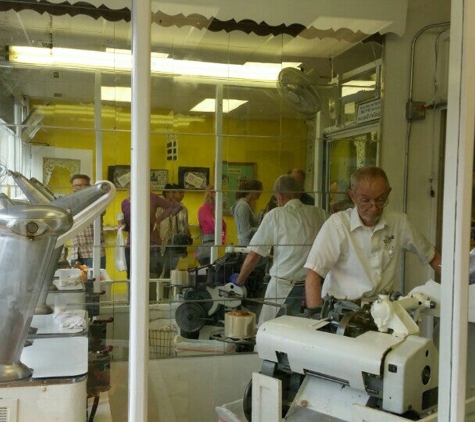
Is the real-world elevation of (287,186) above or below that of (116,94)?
below

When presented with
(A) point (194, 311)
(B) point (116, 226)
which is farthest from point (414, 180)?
(B) point (116, 226)

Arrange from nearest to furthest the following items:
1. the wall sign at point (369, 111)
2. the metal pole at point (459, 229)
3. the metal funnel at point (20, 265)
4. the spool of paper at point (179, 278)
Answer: the metal funnel at point (20, 265), the metal pole at point (459, 229), the spool of paper at point (179, 278), the wall sign at point (369, 111)

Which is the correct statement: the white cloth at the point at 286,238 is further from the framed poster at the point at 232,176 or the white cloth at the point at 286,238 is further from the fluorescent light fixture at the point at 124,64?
the fluorescent light fixture at the point at 124,64

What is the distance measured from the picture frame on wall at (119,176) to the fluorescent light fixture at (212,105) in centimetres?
139

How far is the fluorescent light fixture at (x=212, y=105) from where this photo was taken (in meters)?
3.05

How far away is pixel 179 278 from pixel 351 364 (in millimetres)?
1429

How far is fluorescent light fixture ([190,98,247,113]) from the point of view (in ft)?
10.0

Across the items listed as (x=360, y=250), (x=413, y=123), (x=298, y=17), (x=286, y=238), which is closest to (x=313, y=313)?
(x=360, y=250)

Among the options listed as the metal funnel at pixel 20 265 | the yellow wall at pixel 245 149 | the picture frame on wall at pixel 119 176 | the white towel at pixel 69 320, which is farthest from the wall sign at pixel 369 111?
the metal funnel at pixel 20 265

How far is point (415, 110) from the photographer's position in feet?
10.2

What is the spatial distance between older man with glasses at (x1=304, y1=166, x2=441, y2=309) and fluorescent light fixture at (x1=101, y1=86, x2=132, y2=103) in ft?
3.76

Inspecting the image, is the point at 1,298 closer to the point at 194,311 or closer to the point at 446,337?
the point at 446,337

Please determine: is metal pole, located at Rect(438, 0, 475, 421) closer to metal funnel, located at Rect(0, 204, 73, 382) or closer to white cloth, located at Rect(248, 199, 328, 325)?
metal funnel, located at Rect(0, 204, 73, 382)

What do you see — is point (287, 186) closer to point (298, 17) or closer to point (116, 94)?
point (298, 17)
